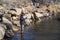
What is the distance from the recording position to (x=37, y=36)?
19.1 m

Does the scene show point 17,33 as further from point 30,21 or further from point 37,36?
point 30,21

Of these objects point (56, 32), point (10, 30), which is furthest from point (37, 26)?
point (10, 30)

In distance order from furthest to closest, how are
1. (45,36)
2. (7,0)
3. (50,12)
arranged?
(50,12)
(7,0)
(45,36)

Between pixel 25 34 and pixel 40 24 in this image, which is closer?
pixel 25 34

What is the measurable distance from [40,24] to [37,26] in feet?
3.80

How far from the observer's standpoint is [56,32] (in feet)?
67.7

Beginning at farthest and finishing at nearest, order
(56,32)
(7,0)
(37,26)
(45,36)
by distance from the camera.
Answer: (7,0), (37,26), (56,32), (45,36)

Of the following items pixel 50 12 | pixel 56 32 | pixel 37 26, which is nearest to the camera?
pixel 56 32

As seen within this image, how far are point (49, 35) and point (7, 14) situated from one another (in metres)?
4.12

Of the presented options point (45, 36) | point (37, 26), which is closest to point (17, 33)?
point (45, 36)

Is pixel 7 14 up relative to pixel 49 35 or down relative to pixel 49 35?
up

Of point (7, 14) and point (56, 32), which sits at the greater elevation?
point (7, 14)

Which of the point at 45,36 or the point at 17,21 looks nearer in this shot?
the point at 45,36

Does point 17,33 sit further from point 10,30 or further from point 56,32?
point 56,32
